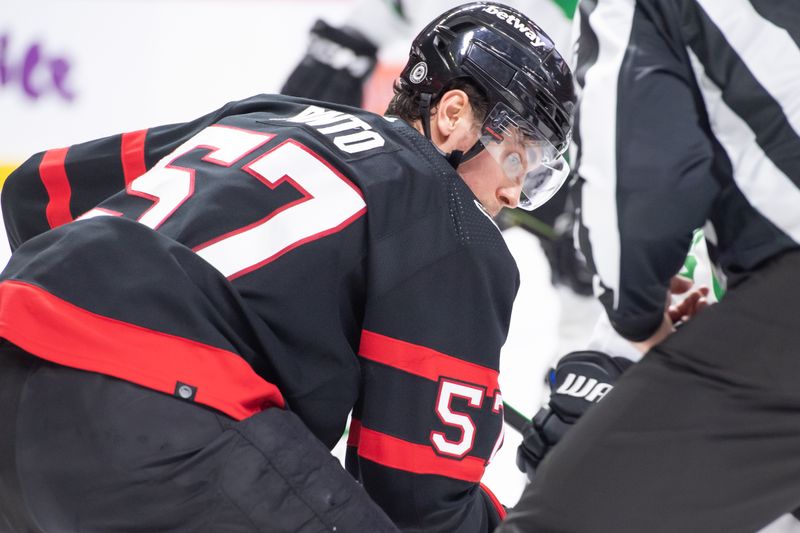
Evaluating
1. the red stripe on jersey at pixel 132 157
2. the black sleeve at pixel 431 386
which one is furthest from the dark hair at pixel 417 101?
the red stripe on jersey at pixel 132 157

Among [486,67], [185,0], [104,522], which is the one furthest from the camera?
[185,0]

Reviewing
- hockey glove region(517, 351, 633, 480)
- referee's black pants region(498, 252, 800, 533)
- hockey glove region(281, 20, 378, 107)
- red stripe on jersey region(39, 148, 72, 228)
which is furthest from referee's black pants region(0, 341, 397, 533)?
hockey glove region(281, 20, 378, 107)

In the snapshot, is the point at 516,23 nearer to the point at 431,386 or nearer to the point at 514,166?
the point at 514,166

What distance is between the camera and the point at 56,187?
1563 millimetres

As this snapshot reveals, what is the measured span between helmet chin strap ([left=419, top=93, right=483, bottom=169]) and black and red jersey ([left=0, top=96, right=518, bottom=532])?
0.10 meters

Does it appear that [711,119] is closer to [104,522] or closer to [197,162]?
[197,162]

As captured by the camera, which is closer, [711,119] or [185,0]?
[711,119]

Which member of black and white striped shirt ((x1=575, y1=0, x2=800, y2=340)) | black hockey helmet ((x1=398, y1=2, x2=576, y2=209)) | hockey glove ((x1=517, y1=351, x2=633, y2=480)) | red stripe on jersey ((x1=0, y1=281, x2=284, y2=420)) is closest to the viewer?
red stripe on jersey ((x1=0, y1=281, x2=284, y2=420))

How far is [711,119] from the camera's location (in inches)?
51.3

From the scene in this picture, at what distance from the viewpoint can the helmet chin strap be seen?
59.2 inches

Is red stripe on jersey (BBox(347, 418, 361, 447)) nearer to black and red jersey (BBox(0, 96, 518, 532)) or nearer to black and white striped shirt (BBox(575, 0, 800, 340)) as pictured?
black and red jersey (BBox(0, 96, 518, 532))

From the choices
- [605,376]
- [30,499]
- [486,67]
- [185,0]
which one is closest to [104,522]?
[30,499]

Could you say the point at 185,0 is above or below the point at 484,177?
below

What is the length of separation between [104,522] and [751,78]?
2.77 feet
